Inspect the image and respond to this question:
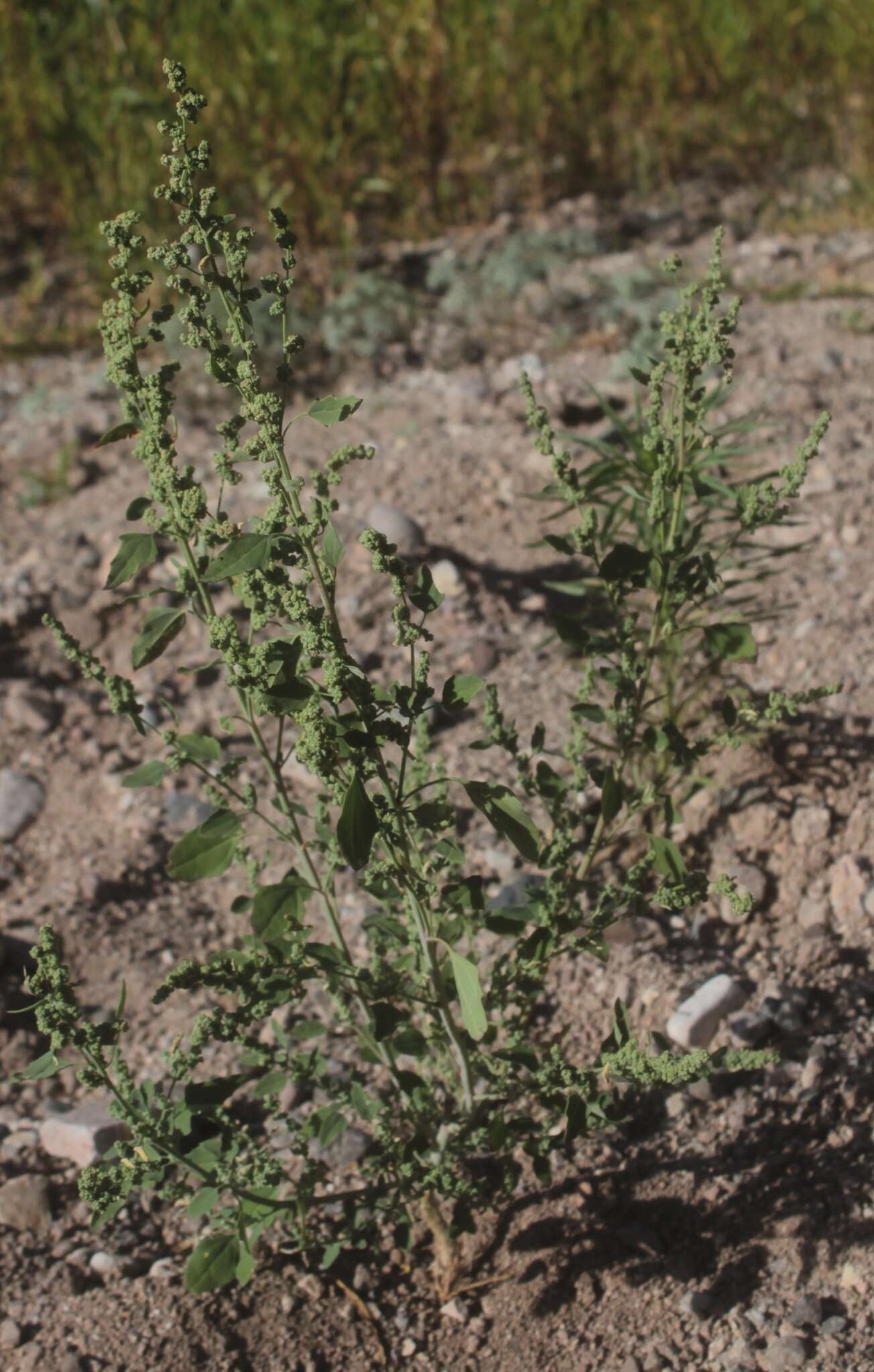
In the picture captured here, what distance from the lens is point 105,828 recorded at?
126 inches

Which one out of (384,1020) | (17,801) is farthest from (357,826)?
(17,801)

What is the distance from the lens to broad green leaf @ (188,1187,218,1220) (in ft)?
6.22

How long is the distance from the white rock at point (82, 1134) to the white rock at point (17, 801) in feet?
2.88

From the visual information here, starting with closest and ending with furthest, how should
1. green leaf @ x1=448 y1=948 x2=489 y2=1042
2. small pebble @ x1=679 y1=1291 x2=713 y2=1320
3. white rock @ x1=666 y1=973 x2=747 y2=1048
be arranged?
green leaf @ x1=448 y1=948 x2=489 y2=1042
small pebble @ x1=679 y1=1291 x2=713 y2=1320
white rock @ x1=666 y1=973 x2=747 y2=1048

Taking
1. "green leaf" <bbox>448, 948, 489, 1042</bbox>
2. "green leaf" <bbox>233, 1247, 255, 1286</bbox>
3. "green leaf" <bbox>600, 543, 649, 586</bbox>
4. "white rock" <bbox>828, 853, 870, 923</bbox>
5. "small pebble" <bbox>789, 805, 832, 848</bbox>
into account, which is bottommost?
"white rock" <bbox>828, 853, 870, 923</bbox>

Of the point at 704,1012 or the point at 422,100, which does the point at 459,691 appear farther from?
the point at 422,100

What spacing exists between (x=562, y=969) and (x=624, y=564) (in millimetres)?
956

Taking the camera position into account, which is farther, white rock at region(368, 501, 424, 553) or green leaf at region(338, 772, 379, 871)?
white rock at region(368, 501, 424, 553)

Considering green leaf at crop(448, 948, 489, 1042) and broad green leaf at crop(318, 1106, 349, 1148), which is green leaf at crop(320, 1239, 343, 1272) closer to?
broad green leaf at crop(318, 1106, 349, 1148)

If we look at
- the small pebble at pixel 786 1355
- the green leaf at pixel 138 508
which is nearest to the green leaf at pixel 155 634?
the green leaf at pixel 138 508

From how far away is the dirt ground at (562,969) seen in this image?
2111 mm

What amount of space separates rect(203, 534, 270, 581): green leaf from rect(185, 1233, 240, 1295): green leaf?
95 centimetres

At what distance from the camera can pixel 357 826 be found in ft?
5.04

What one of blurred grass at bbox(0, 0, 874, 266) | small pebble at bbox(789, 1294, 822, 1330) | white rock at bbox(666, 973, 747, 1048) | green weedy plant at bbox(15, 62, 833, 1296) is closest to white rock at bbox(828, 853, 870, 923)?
white rock at bbox(666, 973, 747, 1048)
